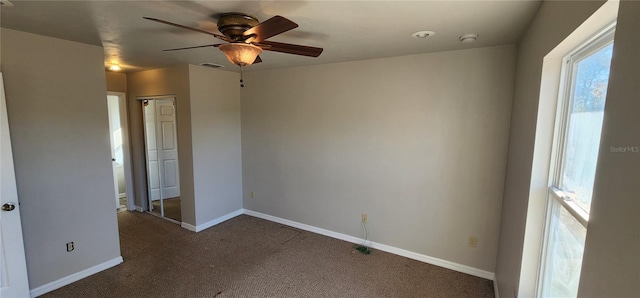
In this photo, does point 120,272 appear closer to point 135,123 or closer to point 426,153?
point 135,123

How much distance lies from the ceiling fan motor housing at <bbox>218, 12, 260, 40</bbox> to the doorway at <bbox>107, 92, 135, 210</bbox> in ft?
10.6

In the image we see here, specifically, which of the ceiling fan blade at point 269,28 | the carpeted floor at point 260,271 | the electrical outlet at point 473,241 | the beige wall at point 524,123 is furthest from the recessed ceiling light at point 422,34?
the carpeted floor at point 260,271

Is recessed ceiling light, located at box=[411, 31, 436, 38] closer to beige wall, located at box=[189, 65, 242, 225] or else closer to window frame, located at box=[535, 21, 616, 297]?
window frame, located at box=[535, 21, 616, 297]

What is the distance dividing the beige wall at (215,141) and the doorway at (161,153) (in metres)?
0.71

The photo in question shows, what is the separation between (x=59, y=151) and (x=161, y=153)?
86.4 inches

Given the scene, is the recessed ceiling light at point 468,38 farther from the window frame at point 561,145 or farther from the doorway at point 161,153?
the doorway at point 161,153

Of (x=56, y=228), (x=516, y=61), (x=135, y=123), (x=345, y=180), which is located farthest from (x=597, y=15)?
(x=135, y=123)

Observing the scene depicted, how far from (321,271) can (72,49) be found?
3.17m

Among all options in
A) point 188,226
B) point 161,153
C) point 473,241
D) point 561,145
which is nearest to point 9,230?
point 188,226

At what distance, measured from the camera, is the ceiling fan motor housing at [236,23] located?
5.71ft

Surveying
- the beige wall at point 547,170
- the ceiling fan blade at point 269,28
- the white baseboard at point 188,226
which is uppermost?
the ceiling fan blade at point 269,28

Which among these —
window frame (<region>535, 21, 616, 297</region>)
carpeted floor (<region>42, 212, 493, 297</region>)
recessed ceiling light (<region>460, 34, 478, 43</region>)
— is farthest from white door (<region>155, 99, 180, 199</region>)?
window frame (<region>535, 21, 616, 297</region>)

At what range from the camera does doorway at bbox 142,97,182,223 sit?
4.43 m

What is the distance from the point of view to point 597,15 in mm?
960
